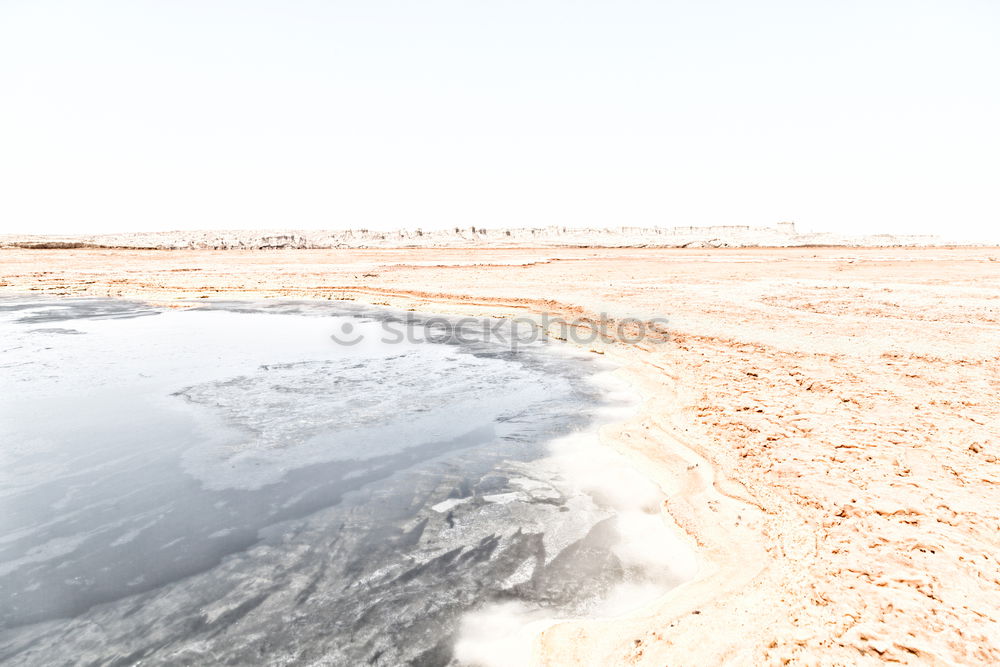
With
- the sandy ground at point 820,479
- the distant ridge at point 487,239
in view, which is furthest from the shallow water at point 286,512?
the distant ridge at point 487,239

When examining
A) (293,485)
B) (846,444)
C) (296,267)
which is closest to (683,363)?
(846,444)

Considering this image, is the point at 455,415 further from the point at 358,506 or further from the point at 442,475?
the point at 358,506

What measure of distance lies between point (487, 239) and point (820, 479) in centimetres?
6519

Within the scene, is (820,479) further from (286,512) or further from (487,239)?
(487,239)

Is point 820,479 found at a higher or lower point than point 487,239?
lower

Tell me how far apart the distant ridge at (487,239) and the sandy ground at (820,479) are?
39393 millimetres

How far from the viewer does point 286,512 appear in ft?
14.8

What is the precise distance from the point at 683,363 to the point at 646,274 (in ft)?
51.3

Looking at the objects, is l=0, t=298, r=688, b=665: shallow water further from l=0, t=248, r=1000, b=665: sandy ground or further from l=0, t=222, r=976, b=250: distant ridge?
l=0, t=222, r=976, b=250: distant ridge

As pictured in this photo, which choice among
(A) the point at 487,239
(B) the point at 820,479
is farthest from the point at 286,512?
(A) the point at 487,239

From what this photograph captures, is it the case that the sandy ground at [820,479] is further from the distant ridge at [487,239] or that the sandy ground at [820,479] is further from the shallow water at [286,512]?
the distant ridge at [487,239]

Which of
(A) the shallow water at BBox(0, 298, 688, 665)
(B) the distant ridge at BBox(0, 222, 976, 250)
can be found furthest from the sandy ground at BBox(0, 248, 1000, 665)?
(B) the distant ridge at BBox(0, 222, 976, 250)

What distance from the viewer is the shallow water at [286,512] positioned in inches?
125

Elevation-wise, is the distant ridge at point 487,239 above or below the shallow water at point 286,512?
above
